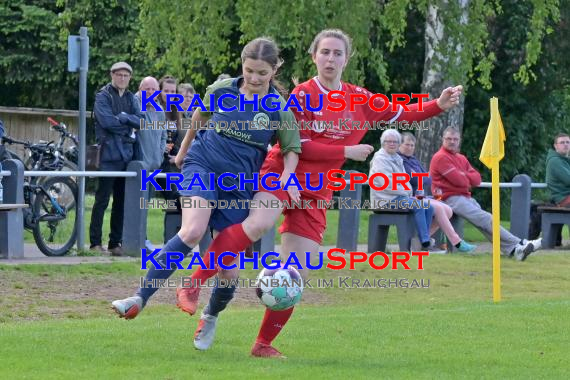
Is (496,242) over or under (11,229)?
over

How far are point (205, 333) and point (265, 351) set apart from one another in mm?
468

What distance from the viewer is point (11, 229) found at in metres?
15.7

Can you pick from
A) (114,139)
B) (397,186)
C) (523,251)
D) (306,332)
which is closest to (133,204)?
(114,139)

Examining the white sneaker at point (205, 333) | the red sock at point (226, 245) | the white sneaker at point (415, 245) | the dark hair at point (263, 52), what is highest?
the dark hair at point (263, 52)

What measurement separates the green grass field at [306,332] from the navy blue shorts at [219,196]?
92 centimetres

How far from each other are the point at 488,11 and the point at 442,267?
27.6ft

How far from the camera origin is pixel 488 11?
79.8 ft

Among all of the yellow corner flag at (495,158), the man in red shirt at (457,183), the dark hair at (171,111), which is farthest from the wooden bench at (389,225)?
the yellow corner flag at (495,158)

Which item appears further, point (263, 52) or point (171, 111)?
point (171, 111)

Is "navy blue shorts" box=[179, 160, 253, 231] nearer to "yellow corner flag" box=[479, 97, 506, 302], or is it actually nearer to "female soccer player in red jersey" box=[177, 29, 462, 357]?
"female soccer player in red jersey" box=[177, 29, 462, 357]

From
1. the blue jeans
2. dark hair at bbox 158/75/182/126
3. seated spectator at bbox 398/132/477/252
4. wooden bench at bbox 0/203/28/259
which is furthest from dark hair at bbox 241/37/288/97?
seated spectator at bbox 398/132/477/252

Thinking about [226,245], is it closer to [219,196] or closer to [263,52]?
[219,196]

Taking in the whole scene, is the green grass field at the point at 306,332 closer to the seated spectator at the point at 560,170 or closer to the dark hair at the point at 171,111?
the dark hair at the point at 171,111

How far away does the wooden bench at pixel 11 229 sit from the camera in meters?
15.6
